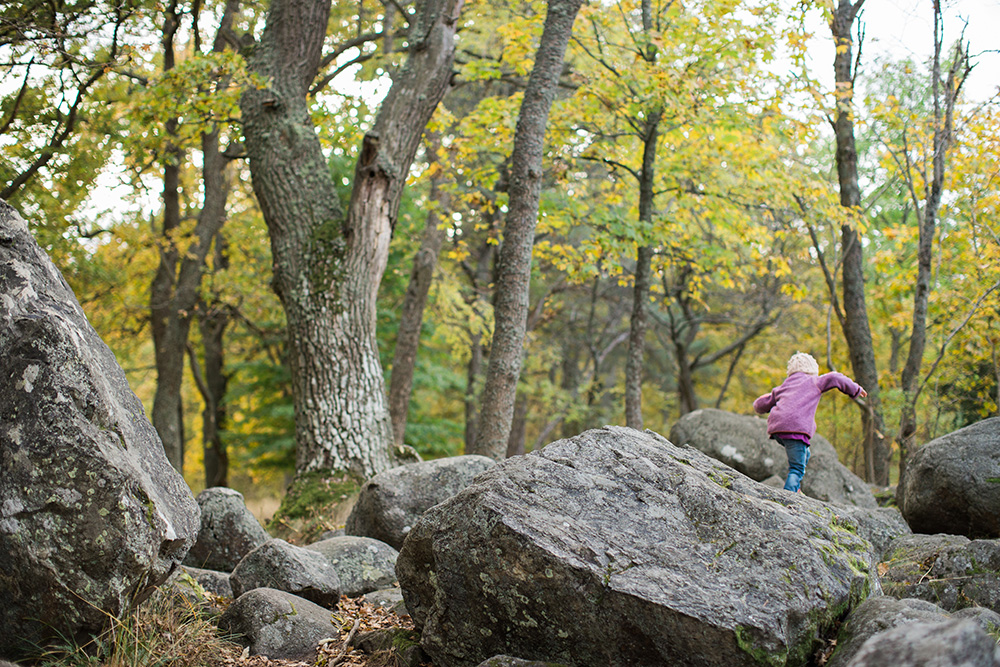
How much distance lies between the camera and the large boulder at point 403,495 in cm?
588

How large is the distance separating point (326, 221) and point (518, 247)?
2.42 m

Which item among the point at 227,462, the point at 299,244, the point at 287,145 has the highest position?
the point at 287,145

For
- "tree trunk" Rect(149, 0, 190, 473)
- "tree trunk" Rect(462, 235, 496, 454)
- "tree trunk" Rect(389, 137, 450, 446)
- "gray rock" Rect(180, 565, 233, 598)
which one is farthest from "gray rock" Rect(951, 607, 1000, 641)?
"tree trunk" Rect(462, 235, 496, 454)

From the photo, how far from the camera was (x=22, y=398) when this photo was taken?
3.30m

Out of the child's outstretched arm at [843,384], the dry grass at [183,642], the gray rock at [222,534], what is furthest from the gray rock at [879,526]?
the gray rock at [222,534]

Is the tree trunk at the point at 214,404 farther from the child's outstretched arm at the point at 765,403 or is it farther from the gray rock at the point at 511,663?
the gray rock at the point at 511,663

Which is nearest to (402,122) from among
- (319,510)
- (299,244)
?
(299,244)

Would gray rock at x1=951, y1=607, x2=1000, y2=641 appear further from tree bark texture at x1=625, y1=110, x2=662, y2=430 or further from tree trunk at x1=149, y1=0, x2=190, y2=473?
tree trunk at x1=149, y1=0, x2=190, y2=473

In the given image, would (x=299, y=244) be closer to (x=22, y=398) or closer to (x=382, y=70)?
(x=22, y=398)

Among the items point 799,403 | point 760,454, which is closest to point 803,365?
point 799,403

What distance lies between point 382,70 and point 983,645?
14.5m

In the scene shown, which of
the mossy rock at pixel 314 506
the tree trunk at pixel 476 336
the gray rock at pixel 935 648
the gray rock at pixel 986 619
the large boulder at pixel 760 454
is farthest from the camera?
the tree trunk at pixel 476 336

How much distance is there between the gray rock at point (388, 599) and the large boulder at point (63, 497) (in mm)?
1505

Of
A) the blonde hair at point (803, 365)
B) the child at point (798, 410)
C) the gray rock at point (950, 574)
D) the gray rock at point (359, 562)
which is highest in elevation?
the blonde hair at point (803, 365)
